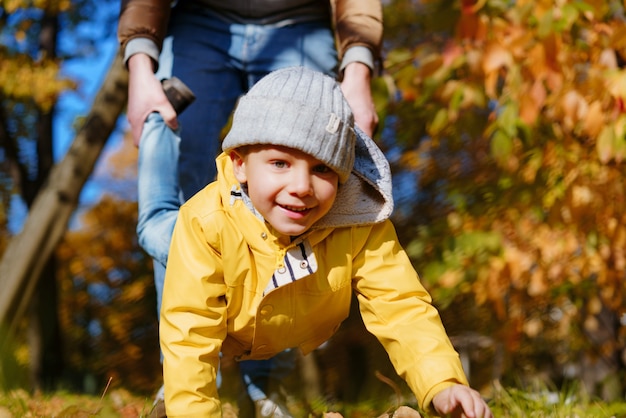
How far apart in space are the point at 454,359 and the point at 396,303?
0.61 ft

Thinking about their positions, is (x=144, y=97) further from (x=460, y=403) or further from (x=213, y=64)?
(x=460, y=403)

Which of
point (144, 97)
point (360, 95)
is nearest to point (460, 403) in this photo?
point (360, 95)

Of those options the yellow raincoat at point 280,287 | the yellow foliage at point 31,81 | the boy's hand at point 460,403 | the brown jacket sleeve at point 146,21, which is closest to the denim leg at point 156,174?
the brown jacket sleeve at point 146,21

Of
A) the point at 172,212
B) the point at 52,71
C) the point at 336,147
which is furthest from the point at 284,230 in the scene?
the point at 52,71

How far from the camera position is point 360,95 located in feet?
7.77

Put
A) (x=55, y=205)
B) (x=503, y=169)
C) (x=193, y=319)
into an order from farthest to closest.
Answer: (x=503, y=169)
(x=55, y=205)
(x=193, y=319)

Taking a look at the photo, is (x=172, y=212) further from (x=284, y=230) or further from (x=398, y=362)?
(x=398, y=362)

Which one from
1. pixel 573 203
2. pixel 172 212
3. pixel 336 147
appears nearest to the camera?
pixel 336 147

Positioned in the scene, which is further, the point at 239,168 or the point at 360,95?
the point at 360,95

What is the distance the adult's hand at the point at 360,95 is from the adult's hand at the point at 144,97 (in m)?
0.51

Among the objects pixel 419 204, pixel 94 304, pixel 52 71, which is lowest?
pixel 94 304

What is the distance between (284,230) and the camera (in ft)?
5.84

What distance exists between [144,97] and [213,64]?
10.4 inches

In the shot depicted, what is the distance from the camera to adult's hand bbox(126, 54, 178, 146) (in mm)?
2301
